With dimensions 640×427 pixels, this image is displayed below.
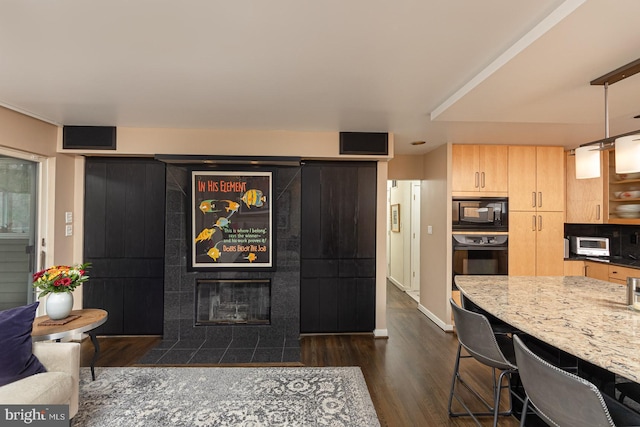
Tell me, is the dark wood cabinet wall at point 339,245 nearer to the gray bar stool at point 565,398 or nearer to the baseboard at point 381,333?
the baseboard at point 381,333

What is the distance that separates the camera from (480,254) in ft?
13.8

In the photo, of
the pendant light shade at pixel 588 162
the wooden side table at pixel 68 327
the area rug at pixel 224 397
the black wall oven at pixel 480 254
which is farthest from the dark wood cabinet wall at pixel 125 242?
the pendant light shade at pixel 588 162

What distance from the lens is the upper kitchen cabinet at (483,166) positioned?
13.9 ft

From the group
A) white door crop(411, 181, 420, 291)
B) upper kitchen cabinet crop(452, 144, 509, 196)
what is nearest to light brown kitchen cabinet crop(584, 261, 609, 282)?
upper kitchen cabinet crop(452, 144, 509, 196)

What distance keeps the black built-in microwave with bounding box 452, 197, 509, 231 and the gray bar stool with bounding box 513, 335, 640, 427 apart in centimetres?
280

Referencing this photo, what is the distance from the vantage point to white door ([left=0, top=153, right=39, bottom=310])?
10.4 feet

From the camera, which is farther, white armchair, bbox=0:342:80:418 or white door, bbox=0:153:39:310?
white door, bbox=0:153:39:310

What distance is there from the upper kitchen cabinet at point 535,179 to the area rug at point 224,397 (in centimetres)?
312

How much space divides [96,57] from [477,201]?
4243mm

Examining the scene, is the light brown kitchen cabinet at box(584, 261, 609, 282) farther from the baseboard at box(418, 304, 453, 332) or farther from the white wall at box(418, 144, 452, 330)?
the baseboard at box(418, 304, 453, 332)

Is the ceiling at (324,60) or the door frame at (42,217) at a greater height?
the ceiling at (324,60)

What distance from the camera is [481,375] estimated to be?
3.07 m

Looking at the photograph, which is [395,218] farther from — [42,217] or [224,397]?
[42,217]

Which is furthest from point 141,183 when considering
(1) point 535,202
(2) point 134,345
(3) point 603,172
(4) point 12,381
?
(3) point 603,172
